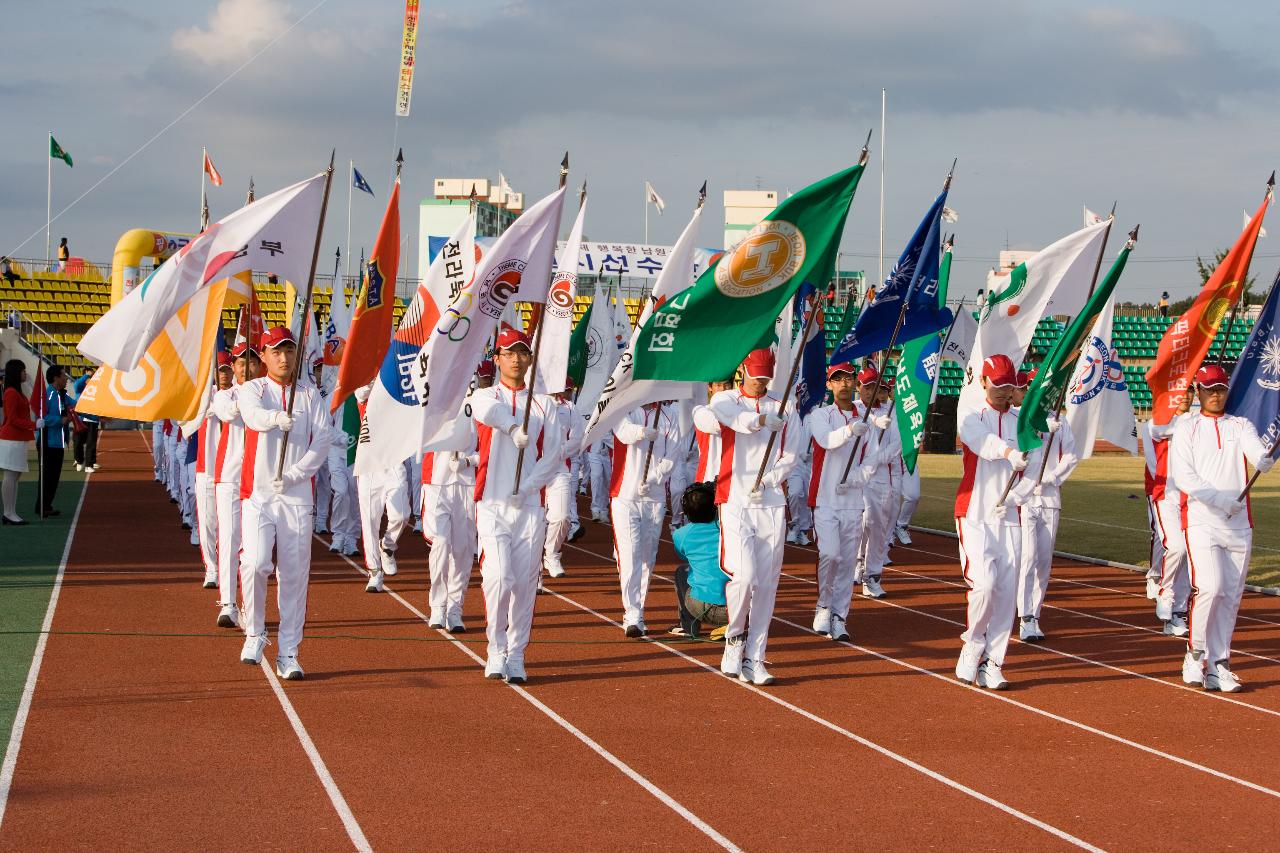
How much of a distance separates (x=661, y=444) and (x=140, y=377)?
162 inches

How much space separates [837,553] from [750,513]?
1.93 metres

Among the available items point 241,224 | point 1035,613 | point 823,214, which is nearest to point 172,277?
point 241,224

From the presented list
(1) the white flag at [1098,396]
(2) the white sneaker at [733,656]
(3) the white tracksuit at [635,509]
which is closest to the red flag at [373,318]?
(3) the white tracksuit at [635,509]

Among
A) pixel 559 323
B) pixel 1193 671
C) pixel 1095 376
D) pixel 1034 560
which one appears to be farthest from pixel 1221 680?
pixel 559 323

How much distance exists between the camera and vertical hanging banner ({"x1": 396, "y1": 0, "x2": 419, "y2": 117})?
94.7 feet

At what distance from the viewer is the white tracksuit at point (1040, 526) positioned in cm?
1102

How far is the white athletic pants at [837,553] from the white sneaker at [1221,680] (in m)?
2.63

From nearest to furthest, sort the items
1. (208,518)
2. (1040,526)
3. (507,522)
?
(507,522) → (1040,526) → (208,518)

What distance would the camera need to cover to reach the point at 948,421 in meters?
36.6

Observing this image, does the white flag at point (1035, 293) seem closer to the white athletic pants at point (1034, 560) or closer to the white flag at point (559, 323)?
the white athletic pants at point (1034, 560)

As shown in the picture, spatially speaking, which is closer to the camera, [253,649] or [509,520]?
[509,520]

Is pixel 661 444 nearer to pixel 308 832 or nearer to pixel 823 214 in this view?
pixel 823 214

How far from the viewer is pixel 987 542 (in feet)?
29.8

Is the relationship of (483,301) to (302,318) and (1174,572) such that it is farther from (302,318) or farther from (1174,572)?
(1174,572)
